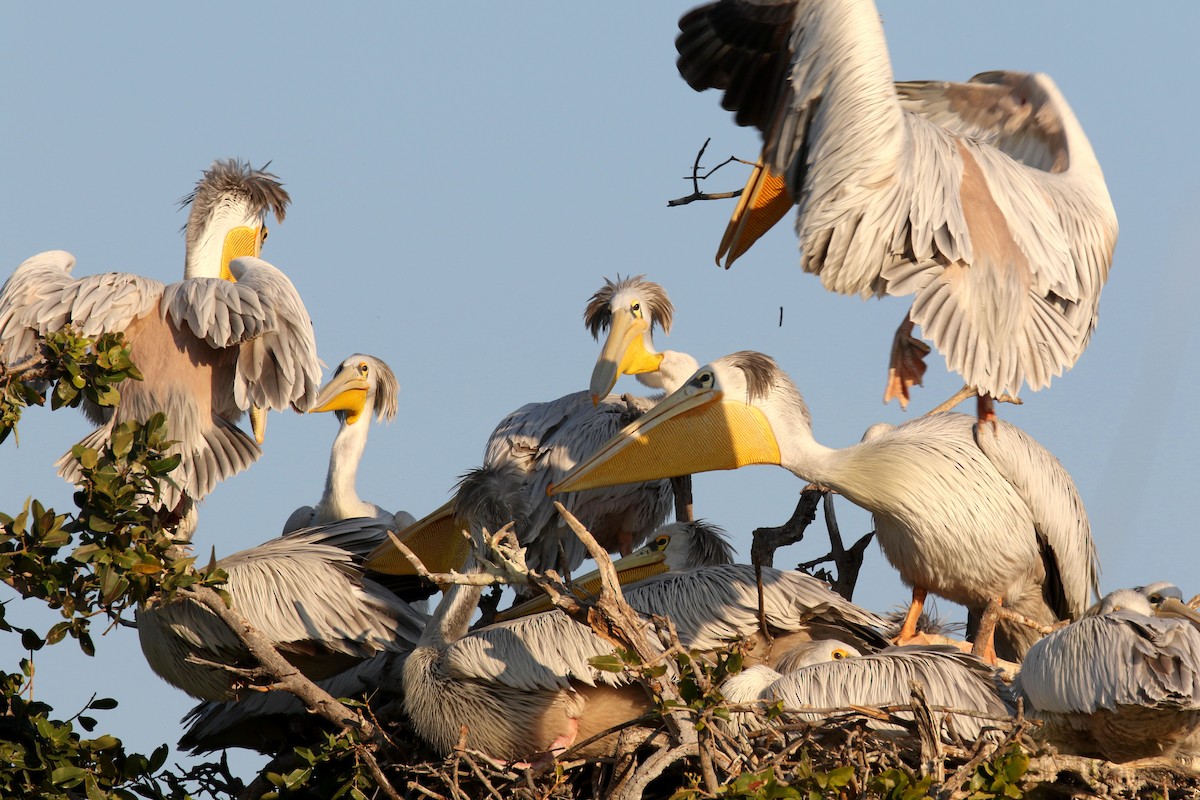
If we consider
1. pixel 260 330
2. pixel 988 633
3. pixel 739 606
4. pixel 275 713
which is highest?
pixel 260 330

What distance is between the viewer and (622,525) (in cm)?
777

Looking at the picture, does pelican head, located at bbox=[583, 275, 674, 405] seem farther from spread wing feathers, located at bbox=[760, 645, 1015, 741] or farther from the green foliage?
the green foliage

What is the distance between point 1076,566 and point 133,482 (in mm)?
3316

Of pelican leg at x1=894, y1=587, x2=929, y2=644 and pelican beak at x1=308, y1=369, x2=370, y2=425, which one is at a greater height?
pelican beak at x1=308, y1=369, x2=370, y2=425

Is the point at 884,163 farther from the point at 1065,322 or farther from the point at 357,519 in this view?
the point at 357,519

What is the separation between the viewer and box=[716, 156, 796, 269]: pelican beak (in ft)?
20.9

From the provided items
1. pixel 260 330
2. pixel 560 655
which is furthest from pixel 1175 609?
pixel 260 330

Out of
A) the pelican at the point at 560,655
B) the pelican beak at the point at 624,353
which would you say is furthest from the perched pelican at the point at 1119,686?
the pelican beak at the point at 624,353

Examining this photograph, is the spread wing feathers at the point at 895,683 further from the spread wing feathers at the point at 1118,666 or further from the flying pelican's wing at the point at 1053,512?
the flying pelican's wing at the point at 1053,512

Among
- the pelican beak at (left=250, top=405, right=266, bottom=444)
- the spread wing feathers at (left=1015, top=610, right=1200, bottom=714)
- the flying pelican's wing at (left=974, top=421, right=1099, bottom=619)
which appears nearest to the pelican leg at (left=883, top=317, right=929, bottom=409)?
the flying pelican's wing at (left=974, top=421, right=1099, bottom=619)

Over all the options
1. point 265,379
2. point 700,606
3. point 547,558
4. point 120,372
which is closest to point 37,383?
point 265,379

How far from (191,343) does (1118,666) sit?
3.76m

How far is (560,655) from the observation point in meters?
5.75

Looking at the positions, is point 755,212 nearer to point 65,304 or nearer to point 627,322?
point 627,322
